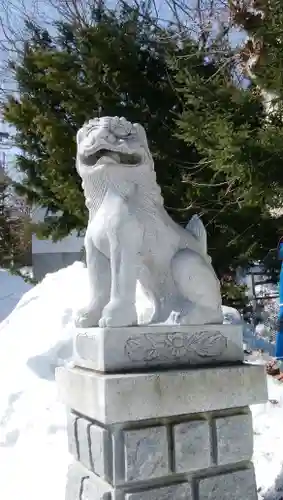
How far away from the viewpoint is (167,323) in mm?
2271

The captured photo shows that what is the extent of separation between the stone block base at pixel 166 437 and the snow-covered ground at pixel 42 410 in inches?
27.5

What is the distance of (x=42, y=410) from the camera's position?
3.88 meters

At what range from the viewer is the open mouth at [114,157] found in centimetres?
224

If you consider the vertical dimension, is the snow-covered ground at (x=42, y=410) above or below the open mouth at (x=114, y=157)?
below

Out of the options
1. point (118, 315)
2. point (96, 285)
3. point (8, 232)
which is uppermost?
point (8, 232)

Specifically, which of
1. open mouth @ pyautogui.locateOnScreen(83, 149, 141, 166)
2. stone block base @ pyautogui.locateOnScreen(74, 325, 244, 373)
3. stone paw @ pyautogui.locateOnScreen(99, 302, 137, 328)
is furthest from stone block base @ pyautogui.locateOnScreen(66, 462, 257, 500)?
open mouth @ pyautogui.locateOnScreen(83, 149, 141, 166)

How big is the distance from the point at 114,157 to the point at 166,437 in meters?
1.26

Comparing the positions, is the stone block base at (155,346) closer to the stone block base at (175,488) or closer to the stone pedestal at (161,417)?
the stone pedestal at (161,417)

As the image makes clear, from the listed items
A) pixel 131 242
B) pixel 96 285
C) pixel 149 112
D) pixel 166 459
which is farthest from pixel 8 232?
pixel 166 459

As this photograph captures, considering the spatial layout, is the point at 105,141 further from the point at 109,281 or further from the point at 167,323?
the point at 167,323

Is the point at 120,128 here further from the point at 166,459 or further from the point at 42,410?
the point at 42,410

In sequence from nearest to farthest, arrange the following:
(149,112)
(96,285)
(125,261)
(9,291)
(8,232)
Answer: (125,261) → (96,285) → (149,112) → (8,232) → (9,291)

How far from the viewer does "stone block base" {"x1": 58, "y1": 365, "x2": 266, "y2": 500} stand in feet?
6.52

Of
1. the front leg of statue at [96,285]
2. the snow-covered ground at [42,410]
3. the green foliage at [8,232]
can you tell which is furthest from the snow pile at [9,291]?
the front leg of statue at [96,285]
